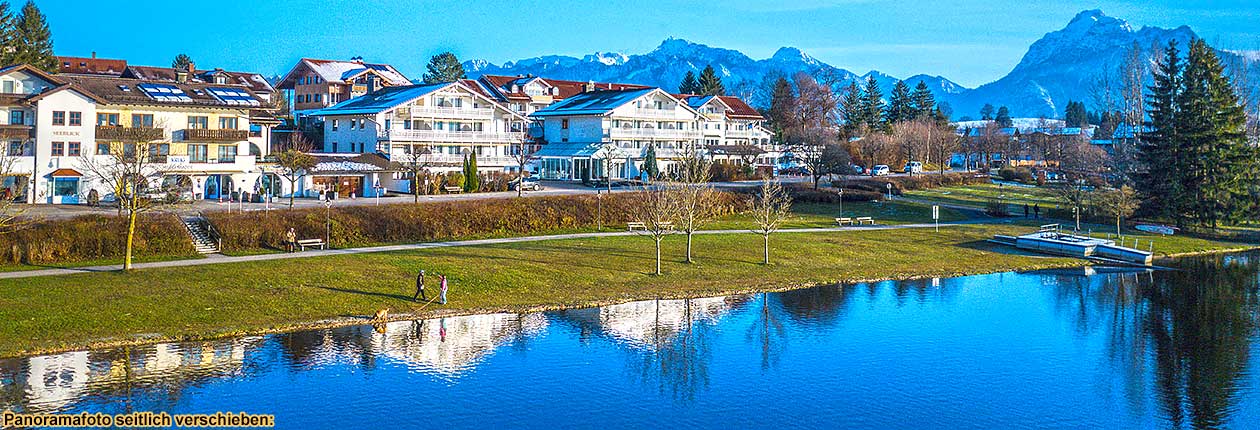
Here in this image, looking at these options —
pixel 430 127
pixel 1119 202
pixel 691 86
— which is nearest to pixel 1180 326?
pixel 1119 202

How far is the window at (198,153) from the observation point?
59.8m

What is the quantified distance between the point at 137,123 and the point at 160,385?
37349 millimetres

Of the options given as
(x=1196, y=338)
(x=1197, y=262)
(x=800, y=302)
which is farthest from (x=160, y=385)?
(x=1197, y=262)

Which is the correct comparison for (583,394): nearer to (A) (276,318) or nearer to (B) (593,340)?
(B) (593,340)

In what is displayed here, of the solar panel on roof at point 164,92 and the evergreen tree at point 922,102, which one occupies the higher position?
the evergreen tree at point 922,102

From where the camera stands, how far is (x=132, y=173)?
42.5m

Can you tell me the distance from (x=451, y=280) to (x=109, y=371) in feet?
49.4

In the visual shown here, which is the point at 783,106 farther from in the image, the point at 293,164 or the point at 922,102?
the point at 293,164

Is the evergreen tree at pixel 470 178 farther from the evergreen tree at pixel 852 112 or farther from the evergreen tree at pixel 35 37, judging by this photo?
the evergreen tree at pixel 852 112

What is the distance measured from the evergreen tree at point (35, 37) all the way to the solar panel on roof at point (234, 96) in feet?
108

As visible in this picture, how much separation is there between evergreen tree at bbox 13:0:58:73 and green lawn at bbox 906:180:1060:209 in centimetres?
7349

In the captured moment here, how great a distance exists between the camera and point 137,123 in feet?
189

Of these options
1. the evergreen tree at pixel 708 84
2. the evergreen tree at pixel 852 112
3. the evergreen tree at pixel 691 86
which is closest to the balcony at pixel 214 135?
the evergreen tree at pixel 708 84

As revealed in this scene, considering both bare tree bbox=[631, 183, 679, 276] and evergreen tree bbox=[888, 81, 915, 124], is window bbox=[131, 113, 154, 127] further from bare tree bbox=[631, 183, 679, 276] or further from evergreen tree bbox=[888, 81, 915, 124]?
evergreen tree bbox=[888, 81, 915, 124]
